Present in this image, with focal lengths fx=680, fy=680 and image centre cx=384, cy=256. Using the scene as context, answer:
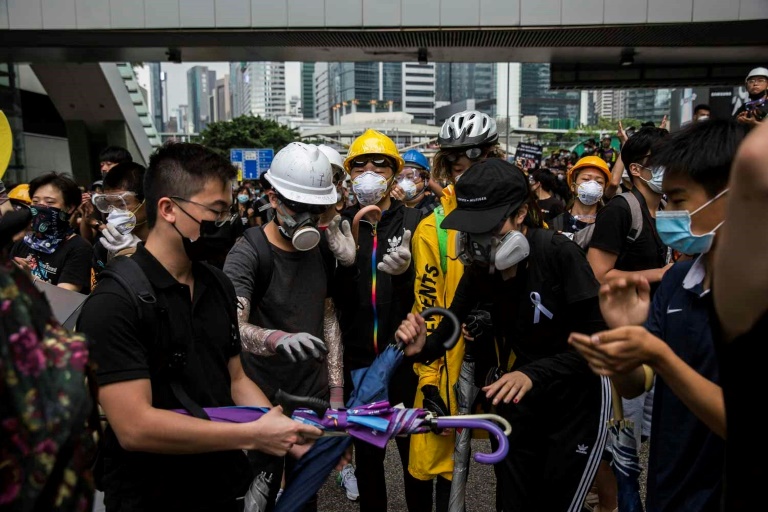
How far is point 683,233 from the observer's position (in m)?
2.24

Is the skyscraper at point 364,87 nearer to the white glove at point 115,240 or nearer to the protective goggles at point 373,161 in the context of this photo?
the protective goggles at point 373,161

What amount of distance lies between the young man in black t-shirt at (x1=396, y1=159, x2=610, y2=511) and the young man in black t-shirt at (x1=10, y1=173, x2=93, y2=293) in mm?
3118

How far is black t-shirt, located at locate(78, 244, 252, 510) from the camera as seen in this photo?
2.24 meters

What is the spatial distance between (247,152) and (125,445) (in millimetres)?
21998

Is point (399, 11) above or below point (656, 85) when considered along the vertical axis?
above

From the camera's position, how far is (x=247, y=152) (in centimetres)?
2348

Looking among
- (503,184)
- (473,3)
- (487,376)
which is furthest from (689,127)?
(473,3)

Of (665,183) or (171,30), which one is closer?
(665,183)

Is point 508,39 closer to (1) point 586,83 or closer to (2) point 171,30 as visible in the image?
(1) point 586,83

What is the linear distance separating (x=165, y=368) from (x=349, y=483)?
3080 millimetres

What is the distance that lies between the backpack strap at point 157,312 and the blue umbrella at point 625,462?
166 centimetres

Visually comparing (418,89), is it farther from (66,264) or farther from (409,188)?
(66,264)

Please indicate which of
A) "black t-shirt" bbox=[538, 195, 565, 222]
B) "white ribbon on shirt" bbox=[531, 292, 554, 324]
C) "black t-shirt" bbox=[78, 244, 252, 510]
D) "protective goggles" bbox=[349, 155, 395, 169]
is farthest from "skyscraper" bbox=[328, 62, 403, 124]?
"black t-shirt" bbox=[78, 244, 252, 510]

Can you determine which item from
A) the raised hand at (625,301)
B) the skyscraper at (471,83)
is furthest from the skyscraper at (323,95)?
the raised hand at (625,301)
